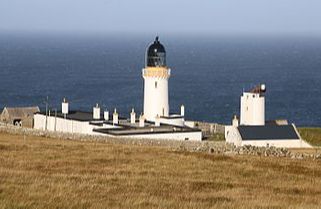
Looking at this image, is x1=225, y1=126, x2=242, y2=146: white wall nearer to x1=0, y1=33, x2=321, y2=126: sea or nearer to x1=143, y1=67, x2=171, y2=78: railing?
x1=143, y1=67, x2=171, y2=78: railing

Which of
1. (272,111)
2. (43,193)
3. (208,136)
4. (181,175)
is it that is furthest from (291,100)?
(43,193)

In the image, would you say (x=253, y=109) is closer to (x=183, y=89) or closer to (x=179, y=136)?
(x=179, y=136)

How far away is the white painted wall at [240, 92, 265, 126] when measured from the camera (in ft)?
183

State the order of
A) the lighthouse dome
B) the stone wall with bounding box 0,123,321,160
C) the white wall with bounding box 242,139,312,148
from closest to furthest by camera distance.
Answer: the stone wall with bounding box 0,123,321,160, the white wall with bounding box 242,139,312,148, the lighthouse dome

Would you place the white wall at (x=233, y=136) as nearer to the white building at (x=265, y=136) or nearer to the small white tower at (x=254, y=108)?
the white building at (x=265, y=136)

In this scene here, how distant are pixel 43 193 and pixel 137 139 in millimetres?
24501

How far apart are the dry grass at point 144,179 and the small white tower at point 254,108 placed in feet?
66.9

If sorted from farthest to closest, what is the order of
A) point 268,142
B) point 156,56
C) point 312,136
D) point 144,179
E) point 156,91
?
point 156,56
point 312,136
point 156,91
point 268,142
point 144,179

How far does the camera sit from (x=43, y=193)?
816 inches

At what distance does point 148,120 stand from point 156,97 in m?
1.64

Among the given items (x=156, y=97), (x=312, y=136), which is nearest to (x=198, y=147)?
(x=156, y=97)

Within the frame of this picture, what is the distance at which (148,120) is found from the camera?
5719 centimetres

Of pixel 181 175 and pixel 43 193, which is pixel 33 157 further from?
pixel 43 193

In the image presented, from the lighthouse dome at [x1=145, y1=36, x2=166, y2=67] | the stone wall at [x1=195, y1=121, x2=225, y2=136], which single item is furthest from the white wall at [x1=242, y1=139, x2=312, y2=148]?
the lighthouse dome at [x1=145, y1=36, x2=166, y2=67]
